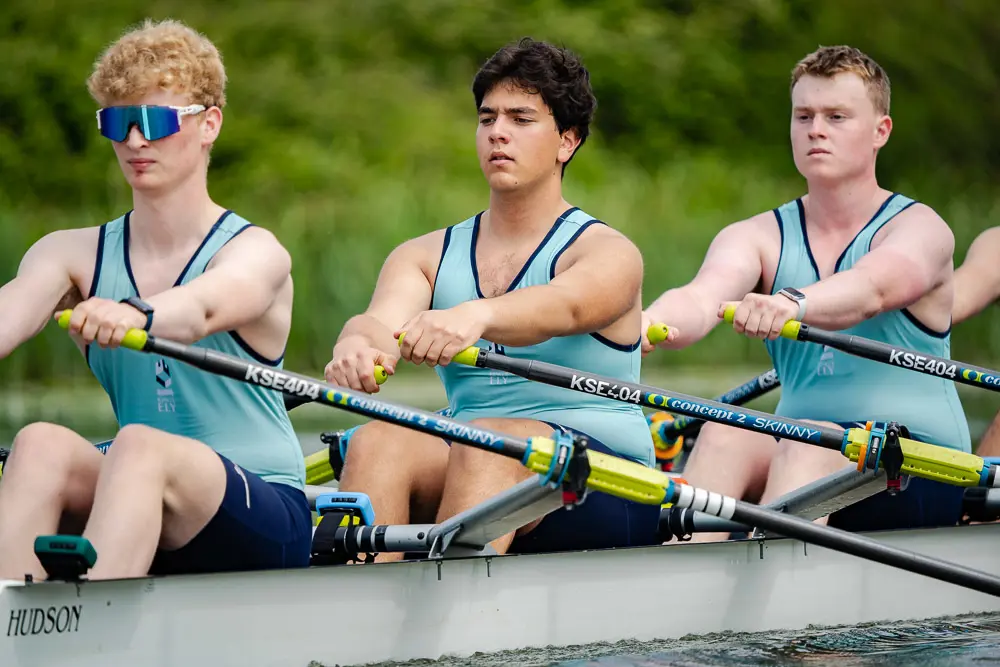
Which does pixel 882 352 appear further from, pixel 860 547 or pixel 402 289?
pixel 402 289

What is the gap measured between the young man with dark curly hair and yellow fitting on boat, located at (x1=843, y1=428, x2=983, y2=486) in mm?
630

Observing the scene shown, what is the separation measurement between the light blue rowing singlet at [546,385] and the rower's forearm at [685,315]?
69cm

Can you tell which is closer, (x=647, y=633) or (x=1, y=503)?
(x=1, y=503)

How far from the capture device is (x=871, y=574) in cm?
532

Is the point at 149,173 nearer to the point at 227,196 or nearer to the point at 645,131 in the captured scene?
the point at 227,196

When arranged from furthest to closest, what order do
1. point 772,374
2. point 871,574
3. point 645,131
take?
point 645,131
point 772,374
point 871,574

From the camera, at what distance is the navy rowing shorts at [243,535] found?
3.98 meters

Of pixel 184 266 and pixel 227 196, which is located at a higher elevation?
pixel 227 196

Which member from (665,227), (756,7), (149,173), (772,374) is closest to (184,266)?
(149,173)

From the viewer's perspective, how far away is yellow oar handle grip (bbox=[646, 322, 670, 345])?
5344 mm

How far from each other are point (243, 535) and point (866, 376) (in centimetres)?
243

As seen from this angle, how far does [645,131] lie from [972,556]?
677 inches

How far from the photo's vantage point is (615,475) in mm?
4250

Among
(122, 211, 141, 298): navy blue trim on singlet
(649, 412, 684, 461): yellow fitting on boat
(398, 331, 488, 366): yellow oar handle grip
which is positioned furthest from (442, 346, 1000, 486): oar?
(649, 412, 684, 461): yellow fitting on boat
